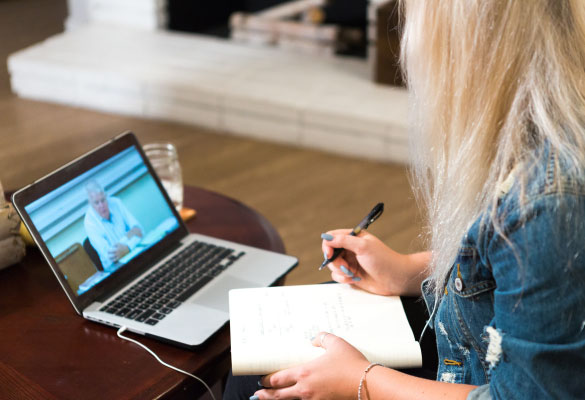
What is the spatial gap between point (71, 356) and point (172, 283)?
216 millimetres

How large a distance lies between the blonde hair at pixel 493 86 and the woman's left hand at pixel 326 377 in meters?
0.21

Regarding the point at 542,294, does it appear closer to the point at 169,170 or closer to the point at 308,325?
the point at 308,325

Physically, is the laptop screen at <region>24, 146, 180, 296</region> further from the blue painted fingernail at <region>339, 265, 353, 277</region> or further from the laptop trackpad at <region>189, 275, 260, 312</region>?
the blue painted fingernail at <region>339, 265, 353, 277</region>

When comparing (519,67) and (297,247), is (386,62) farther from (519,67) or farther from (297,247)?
(519,67)

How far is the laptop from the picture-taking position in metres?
1.11

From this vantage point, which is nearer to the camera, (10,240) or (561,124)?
(561,124)

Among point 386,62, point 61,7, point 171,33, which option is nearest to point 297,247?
point 386,62

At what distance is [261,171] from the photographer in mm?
2926

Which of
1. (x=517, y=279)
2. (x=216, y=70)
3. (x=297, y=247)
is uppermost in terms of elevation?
(x=517, y=279)

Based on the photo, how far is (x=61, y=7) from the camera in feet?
16.9

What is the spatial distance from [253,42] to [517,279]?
3278 millimetres

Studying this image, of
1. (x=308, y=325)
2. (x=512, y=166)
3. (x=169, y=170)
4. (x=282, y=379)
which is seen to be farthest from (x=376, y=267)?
(x=169, y=170)

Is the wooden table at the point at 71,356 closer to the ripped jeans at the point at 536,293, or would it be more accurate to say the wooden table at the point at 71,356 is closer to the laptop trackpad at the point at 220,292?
the laptop trackpad at the point at 220,292

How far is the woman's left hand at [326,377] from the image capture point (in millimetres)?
925
